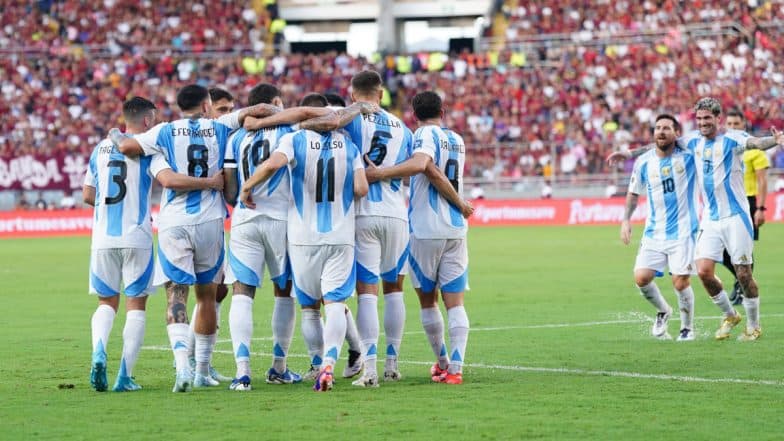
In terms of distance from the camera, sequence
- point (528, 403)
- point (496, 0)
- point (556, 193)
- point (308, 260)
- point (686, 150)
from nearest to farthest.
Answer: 1. point (528, 403)
2. point (308, 260)
3. point (686, 150)
4. point (556, 193)
5. point (496, 0)

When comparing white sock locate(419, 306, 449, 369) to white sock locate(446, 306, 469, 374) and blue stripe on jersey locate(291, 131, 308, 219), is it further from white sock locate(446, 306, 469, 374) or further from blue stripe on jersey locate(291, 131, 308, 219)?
blue stripe on jersey locate(291, 131, 308, 219)

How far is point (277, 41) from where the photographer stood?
51.1 m

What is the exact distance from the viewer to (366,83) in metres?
10.3

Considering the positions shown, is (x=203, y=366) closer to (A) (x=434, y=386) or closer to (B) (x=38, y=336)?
(A) (x=434, y=386)

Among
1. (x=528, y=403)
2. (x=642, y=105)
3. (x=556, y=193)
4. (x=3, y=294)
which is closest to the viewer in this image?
(x=528, y=403)

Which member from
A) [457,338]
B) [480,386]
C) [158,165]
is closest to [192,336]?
[158,165]

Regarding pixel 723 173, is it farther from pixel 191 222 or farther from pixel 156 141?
pixel 156 141

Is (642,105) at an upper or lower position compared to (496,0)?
lower

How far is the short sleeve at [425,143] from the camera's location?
10328 mm

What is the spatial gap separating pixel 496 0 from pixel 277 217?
4183cm

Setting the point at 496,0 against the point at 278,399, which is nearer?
the point at 278,399

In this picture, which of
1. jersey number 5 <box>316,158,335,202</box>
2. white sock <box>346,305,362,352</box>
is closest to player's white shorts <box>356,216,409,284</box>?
jersey number 5 <box>316,158,335,202</box>

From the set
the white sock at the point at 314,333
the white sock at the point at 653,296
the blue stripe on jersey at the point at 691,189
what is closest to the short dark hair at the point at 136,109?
the white sock at the point at 314,333

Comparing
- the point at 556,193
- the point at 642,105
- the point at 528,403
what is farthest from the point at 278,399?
the point at 642,105
